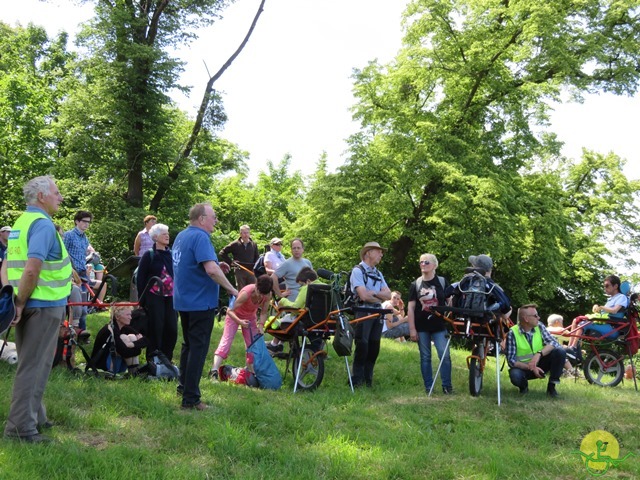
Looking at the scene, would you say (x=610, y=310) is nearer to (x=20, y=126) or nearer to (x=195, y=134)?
(x=195, y=134)

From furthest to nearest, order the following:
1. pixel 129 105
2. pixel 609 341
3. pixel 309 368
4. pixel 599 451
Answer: pixel 129 105 < pixel 609 341 < pixel 309 368 < pixel 599 451

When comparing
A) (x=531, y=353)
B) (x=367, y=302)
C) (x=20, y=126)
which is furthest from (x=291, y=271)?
(x=20, y=126)

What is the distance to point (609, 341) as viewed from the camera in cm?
1010

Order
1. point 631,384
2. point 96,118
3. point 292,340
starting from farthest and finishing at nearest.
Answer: point 96,118, point 631,384, point 292,340

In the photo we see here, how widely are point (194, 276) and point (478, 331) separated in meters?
3.64

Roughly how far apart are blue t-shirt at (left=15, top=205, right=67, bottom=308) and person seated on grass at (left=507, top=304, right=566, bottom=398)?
583 cm

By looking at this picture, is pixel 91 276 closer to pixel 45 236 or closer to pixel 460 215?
pixel 45 236

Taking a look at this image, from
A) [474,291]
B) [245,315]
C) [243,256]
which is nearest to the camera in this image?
[474,291]

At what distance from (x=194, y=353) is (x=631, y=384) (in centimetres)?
858

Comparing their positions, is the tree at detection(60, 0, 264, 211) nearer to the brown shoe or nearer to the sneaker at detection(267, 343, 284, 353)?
the sneaker at detection(267, 343, 284, 353)

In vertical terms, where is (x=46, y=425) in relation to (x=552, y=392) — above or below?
below

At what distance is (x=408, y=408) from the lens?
22.0 ft

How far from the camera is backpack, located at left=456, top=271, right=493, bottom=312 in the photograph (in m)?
7.25

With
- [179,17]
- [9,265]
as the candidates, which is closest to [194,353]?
[9,265]
